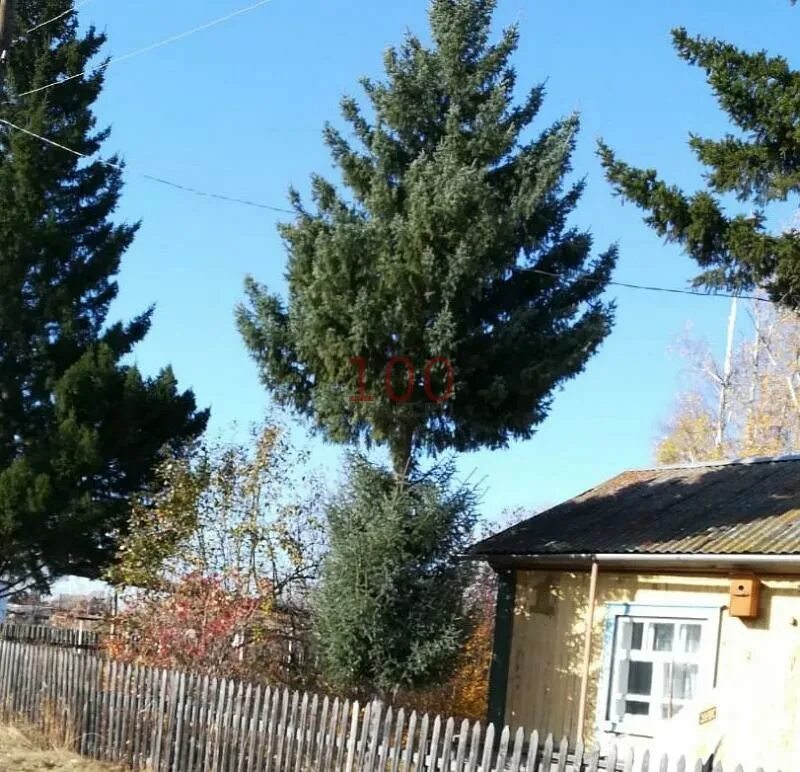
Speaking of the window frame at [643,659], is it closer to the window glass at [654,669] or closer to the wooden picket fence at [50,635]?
the window glass at [654,669]

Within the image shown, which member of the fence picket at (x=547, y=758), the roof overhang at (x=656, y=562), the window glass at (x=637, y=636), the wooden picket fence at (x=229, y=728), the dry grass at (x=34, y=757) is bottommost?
the dry grass at (x=34, y=757)

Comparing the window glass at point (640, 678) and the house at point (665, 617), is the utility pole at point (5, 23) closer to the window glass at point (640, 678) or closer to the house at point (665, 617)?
the house at point (665, 617)

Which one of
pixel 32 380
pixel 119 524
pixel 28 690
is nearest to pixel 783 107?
pixel 28 690

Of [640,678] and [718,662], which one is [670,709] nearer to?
[640,678]

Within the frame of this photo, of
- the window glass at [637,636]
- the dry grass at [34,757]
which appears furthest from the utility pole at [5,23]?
the window glass at [637,636]

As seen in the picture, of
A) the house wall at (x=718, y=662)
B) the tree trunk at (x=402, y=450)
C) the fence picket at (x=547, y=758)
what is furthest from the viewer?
the tree trunk at (x=402, y=450)

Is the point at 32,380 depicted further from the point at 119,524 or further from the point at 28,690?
the point at 28,690

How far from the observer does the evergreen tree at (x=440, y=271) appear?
13898mm

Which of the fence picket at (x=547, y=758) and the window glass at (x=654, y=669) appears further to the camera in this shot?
the window glass at (x=654, y=669)

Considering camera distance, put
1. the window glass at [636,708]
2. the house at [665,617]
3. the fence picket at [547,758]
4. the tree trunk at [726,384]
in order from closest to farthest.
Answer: the fence picket at [547,758]
the house at [665,617]
the window glass at [636,708]
the tree trunk at [726,384]

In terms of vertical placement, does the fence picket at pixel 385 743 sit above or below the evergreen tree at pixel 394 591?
below

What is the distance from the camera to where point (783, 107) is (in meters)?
10.3

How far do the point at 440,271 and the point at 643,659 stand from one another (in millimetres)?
5302

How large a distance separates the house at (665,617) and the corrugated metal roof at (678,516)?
3 cm
